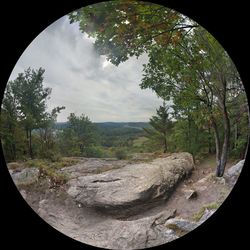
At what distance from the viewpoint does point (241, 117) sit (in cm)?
299

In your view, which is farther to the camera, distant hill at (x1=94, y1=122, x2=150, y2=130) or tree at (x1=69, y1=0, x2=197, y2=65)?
distant hill at (x1=94, y1=122, x2=150, y2=130)

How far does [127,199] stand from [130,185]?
0.39 ft

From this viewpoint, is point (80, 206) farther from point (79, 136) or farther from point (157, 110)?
point (157, 110)

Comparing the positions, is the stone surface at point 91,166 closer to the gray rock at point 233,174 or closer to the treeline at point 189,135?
the treeline at point 189,135

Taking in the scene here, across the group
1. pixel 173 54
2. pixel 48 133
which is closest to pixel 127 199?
pixel 48 133

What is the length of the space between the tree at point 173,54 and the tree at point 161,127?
128 mm

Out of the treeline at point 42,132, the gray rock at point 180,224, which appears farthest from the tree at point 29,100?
the gray rock at point 180,224

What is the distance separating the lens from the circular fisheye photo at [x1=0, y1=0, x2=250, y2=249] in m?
2.91

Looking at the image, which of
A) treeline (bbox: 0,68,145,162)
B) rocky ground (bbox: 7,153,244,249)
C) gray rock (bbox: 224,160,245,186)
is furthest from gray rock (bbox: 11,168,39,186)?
gray rock (bbox: 224,160,245,186)

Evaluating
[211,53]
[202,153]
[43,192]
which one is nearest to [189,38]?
[211,53]

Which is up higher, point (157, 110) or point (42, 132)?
point (157, 110)

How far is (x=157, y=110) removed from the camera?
9.75 feet

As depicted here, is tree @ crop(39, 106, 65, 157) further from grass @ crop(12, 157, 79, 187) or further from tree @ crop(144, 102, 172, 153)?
tree @ crop(144, 102, 172, 153)

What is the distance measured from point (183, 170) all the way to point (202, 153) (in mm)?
221
